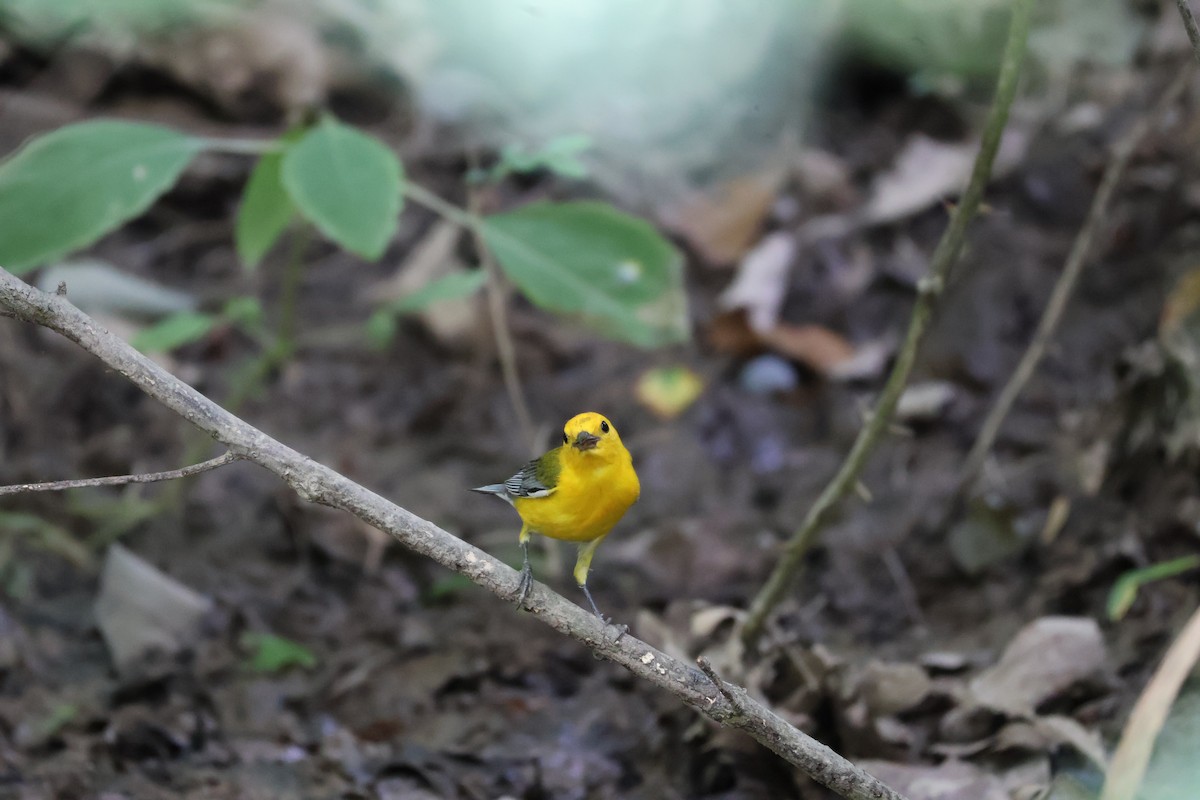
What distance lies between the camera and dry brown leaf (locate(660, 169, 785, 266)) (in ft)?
17.3

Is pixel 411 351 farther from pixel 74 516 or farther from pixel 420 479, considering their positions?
pixel 74 516

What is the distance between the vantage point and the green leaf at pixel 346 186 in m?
3.05

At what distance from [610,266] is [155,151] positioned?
147cm

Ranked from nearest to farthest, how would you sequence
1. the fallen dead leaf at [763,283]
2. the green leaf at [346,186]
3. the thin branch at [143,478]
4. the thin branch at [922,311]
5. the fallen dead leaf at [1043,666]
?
the thin branch at [143,478]
the thin branch at [922,311]
the fallen dead leaf at [1043,666]
the green leaf at [346,186]
the fallen dead leaf at [763,283]

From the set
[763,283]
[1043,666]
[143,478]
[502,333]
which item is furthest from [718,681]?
[763,283]

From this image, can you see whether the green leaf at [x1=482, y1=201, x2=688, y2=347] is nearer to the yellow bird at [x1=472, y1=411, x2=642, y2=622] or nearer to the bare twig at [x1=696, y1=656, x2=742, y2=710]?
the yellow bird at [x1=472, y1=411, x2=642, y2=622]

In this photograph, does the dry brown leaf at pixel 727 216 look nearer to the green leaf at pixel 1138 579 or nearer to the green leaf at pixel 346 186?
the green leaf at pixel 346 186

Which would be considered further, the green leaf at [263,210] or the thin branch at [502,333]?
the green leaf at [263,210]

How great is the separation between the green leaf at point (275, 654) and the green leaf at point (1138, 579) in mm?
2394

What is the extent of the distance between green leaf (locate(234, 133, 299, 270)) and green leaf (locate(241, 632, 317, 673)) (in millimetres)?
1281

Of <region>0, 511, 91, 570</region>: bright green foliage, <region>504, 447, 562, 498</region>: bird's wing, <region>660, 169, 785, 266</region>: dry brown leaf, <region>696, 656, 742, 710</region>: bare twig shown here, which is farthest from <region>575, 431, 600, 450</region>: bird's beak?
<region>660, 169, 785, 266</region>: dry brown leaf

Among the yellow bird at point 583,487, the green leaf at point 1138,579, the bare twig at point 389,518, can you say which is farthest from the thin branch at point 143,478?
the green leaf at point 1138,579

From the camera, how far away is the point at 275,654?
344cm

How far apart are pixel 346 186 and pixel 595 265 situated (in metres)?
0.87
